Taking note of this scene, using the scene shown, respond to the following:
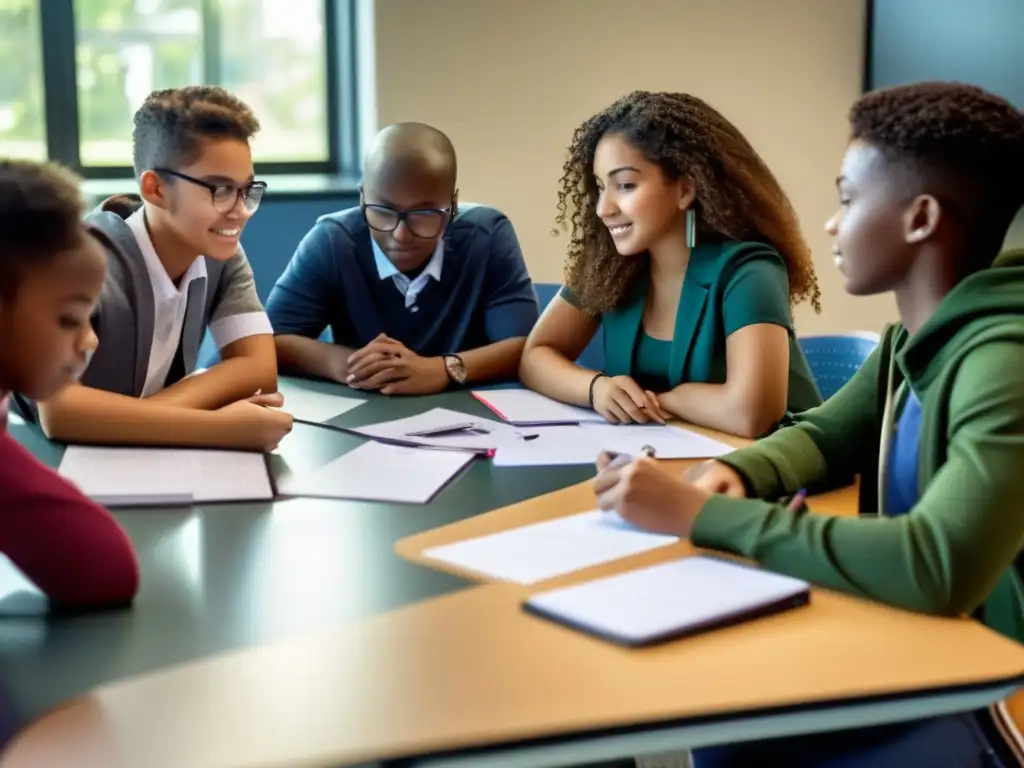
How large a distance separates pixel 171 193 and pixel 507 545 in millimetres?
1060

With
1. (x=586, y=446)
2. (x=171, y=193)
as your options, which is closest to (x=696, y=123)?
(x=586, y=446)

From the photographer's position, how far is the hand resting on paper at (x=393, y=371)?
98.3 inches

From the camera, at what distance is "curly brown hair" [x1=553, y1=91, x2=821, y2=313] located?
2326 millimetres

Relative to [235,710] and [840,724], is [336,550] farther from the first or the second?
[840,724]

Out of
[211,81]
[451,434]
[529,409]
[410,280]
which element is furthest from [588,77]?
[451,434]

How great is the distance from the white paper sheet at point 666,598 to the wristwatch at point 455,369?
1223 mm

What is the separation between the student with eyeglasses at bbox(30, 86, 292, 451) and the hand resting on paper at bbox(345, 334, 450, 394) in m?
0.22

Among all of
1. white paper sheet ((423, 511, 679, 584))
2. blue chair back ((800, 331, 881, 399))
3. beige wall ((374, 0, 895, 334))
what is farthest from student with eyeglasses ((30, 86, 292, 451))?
beige wall ((374, 0, 895, 334))

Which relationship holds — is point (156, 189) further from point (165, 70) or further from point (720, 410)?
point (165, 70)

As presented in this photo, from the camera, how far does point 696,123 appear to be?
2357mm

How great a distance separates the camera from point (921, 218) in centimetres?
150

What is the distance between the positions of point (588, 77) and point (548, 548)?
281 centimetres

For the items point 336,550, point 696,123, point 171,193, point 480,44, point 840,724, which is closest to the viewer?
point 840,724

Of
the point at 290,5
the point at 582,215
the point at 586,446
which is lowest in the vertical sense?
the point at 586,446
